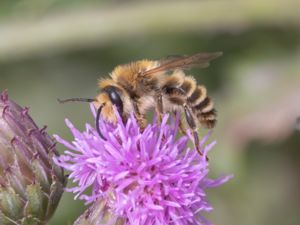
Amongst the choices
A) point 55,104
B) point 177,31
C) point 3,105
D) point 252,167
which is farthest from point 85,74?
point 3,105

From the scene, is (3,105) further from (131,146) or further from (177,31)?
(177,31)

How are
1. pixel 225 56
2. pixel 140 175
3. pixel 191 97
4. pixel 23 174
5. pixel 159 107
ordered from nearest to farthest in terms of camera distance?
1. pixel 140 175
2. pixel 23 174
3. pixel 159 107
4. pixel 191 97
5. pixel 225 56

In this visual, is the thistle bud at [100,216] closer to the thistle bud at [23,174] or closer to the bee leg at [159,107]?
the thistle bud at [23,174]

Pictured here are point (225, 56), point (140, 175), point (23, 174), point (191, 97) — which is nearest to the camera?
point (140, 175)

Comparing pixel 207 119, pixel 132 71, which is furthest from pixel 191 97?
pixel 132 71

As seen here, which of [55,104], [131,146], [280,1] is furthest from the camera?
[55,104]

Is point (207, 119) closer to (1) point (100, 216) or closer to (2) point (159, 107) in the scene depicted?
(2) point (159, 107)

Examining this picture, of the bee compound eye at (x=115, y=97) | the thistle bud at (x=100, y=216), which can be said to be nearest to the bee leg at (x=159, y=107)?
the bee compound eye at (x=115, y=97)
